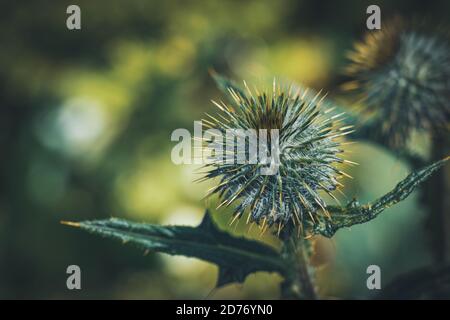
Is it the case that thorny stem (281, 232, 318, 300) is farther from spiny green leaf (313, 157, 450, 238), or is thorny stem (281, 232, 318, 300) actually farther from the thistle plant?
spiny green leaf (313, 157, 450, 238)

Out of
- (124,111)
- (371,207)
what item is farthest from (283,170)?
(124,111)

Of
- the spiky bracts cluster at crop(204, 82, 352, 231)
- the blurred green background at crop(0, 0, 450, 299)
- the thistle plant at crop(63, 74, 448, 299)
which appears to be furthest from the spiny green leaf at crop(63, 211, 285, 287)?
the blurred green background at crop(0, 0, 450, 299)

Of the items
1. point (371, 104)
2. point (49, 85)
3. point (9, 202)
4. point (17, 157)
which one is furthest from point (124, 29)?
point (371, 104)

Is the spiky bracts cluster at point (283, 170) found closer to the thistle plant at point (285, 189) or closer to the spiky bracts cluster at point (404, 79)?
the thistle plant at point (285, 189)

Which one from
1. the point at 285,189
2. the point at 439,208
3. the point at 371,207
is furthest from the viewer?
the point at 439,208

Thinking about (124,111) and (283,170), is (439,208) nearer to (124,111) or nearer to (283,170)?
(283,170)

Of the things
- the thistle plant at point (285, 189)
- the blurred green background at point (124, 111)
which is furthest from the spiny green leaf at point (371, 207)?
the blurred green background at point (124, 111)

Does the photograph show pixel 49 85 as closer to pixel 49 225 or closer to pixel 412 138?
pixel 49 225
